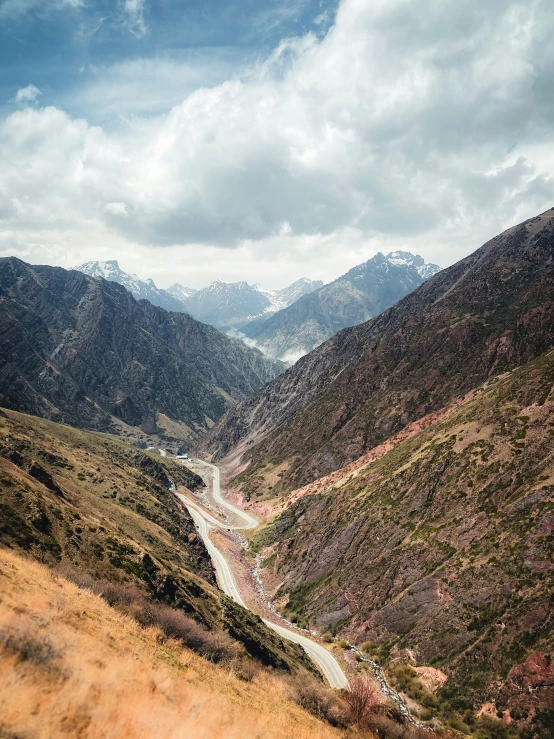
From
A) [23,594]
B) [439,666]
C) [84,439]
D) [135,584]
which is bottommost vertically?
[439,666]

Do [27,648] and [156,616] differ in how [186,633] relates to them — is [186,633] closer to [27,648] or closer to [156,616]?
[156,616]

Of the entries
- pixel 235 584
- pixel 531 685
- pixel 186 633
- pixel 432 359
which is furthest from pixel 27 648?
pixel 432 359

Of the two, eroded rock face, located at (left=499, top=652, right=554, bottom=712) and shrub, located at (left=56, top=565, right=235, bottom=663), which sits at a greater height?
shrub, located at (left=56, top=565, right=235, bottom=663)

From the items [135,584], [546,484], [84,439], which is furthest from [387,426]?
[84,439]

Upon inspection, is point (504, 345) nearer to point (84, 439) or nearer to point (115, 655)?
point (115, 655)

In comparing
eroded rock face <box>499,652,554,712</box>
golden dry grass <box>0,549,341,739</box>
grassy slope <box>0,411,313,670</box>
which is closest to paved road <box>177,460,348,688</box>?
grassy slope <box>0,411,313,670</box>

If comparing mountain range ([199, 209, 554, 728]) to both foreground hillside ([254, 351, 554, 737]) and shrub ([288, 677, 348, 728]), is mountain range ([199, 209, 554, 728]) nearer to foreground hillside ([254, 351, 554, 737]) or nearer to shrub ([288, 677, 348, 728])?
foreground hillside ([254, 351, 554, 737])

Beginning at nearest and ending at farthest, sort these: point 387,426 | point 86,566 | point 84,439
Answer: point 86,566 < point 387,426 < point 84,439
